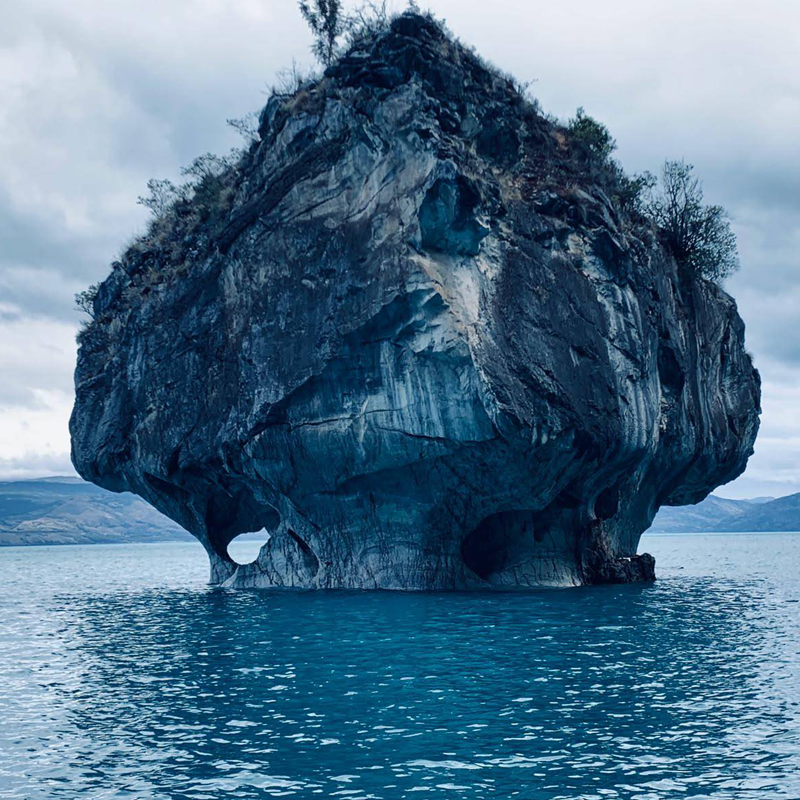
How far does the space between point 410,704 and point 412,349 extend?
18.2 meters

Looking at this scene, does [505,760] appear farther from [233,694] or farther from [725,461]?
[725,461]

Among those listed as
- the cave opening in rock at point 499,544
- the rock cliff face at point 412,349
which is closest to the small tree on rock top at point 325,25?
the rock cliff face at point 412,349

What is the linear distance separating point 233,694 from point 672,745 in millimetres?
8755

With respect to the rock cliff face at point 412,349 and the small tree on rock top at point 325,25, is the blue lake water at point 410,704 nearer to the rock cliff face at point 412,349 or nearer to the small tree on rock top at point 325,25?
the rock cliff face at point 412,349

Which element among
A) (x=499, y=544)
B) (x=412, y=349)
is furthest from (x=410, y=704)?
(x=499, y=544)

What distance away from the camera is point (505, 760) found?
13.2 m

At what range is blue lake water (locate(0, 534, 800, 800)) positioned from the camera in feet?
41.0

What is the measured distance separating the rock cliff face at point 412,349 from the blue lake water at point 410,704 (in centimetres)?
638

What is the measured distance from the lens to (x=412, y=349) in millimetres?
33250

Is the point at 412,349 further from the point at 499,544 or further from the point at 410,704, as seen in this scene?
the point at 410,704

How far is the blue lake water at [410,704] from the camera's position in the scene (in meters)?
12.5

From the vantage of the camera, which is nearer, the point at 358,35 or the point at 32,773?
A: the point at 32,773

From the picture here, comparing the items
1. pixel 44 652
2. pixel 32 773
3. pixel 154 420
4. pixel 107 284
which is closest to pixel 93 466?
pixel 154 420

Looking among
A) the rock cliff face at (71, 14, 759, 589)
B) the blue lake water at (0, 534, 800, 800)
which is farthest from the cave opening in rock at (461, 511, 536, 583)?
the blue lake water at (0, 534, 800, 800)
